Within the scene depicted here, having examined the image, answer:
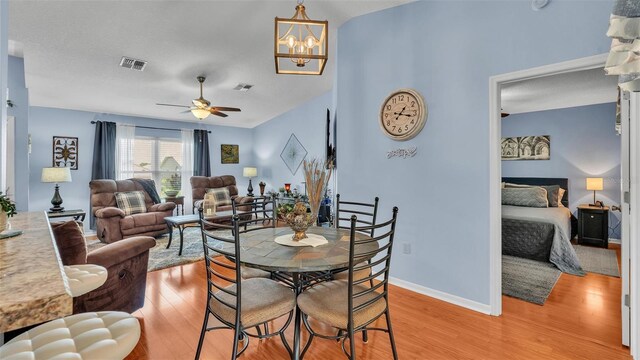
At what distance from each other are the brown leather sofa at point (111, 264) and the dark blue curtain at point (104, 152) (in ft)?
14.5

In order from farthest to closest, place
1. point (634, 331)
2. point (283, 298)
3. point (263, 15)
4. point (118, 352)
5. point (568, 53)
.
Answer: point (263, 15), point (568, 53), point (634, 331), point (283, 298), point (118, 352)

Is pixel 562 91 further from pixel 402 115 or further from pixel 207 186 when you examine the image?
pixel 207 186

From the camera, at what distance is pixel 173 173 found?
22.4 ft

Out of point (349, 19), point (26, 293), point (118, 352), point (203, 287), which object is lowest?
point (203, 287)

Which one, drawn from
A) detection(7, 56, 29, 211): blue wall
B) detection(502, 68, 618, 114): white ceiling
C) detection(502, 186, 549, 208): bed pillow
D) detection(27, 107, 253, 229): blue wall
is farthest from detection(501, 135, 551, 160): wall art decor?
detection(7, 56, 29, 211): blue wall

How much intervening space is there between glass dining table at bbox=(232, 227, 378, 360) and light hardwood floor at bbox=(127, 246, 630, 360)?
18.6 inches

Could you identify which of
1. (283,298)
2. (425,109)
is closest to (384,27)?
(425,109)

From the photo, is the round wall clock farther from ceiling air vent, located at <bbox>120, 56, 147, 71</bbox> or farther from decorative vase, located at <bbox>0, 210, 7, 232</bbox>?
ceiling air vent, located at <bbox>120, 56, 147, 71</bbox>

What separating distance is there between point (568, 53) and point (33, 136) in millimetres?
7718

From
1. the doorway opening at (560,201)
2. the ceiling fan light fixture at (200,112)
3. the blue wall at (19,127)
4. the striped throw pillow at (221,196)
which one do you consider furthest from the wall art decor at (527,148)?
the blue wall at (19,127)

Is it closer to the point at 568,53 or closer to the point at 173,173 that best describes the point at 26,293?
the point at 568,53

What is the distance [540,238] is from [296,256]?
3.48 meters

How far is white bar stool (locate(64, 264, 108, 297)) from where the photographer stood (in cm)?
153

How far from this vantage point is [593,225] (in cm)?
444
